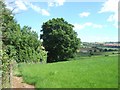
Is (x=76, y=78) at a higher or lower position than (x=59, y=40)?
lower

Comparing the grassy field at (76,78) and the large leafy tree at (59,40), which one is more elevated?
the large leafy tree at (59,40)

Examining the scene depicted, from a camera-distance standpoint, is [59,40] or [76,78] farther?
[59,40]

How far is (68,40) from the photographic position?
57.2m

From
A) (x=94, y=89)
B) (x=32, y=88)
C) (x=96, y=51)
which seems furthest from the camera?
(x=96, y=51)

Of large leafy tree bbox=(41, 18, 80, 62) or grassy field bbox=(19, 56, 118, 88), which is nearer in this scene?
grassy field bbox=(19, 56, 118, 88)

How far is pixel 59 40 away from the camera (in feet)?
186

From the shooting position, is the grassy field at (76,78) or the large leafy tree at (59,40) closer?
the grassy field at (76,78)

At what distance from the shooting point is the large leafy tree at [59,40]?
55.9m

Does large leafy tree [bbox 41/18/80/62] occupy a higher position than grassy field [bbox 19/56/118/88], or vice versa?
large leafy tree [bbox 41/18/80/62]

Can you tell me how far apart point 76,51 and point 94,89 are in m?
46.7

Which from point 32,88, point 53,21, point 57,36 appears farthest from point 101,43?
point 53,21

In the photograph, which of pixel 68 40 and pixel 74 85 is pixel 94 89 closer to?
pixel 74 85

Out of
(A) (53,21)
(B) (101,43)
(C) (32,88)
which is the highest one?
(A) (53,21)

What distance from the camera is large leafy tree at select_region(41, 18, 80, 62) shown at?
55906 millimetres
